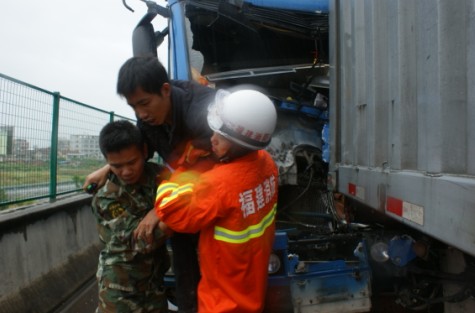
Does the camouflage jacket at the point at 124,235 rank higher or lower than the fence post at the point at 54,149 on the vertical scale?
lower

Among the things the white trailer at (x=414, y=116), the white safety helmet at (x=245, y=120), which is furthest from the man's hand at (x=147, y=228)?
the white trailer at (x=414, y=116)

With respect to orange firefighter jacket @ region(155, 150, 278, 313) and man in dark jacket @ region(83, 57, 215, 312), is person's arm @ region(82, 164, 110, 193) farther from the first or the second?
orange firefighter jacket @ region(155, 150, 278, 313)

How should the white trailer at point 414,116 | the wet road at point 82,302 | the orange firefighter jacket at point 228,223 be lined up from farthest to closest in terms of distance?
the wet road at point 82,302 → the orange firefighter jacket at point 228,223 → the white trailer at point 414,116

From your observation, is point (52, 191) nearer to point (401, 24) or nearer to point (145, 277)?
point (145, 277)

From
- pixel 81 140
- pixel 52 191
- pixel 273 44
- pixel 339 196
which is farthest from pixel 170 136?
pixel 81 140

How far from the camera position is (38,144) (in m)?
4.34

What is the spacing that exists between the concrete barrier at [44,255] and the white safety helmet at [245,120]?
7.73 ft

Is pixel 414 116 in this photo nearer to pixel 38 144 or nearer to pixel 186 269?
pixel 186 269

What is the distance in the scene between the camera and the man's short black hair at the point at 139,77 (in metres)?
1.80

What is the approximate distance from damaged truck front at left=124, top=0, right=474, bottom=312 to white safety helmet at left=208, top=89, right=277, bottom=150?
0.92 m

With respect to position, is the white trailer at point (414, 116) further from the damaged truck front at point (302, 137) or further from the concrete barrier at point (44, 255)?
the concrete barrier at point (44, 255)

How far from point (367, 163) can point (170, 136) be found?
1.06 meters

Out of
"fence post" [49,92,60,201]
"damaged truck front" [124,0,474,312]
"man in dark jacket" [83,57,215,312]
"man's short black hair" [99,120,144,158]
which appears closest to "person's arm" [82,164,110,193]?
"man in dark jacket" [83,57,215,312]

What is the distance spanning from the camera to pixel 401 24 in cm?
172
